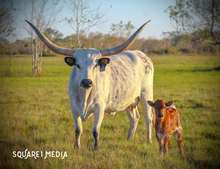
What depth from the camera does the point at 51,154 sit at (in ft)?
11.9

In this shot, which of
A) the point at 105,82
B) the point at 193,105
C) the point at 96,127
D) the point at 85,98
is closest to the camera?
the point at 85,98

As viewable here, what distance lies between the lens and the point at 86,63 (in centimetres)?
350

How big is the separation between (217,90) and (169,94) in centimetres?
281

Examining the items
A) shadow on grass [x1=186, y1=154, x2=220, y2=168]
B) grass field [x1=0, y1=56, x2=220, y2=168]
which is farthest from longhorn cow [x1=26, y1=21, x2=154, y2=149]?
shadow on grass [x1=186, y1=154, x2=220, y2=168]

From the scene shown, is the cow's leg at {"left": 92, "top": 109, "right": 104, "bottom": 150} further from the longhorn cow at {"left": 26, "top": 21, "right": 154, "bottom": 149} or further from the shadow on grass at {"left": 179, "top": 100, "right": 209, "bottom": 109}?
the shadow on grass at {"left": 179, "top": 100, "right": 209, "bottom": 109}

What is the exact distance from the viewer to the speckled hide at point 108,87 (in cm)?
365

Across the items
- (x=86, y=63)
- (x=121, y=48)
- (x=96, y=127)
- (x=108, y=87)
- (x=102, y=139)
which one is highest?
(x=121, y=48)

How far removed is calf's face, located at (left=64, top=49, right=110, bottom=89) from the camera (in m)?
3.34

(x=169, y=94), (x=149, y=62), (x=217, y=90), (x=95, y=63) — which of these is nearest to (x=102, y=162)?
(x=95, y=63)

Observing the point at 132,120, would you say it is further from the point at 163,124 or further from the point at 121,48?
the point at 121,48

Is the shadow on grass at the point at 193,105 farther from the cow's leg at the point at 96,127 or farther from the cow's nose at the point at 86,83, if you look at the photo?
the cow's nose at the point at 86,83

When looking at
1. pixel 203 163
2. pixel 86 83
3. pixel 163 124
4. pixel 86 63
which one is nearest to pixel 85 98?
pixel 86 83

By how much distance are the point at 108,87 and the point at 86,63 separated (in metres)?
0.91

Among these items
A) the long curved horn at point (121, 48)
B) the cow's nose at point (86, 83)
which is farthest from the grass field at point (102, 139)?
the long curved horn at point (121, 48)
